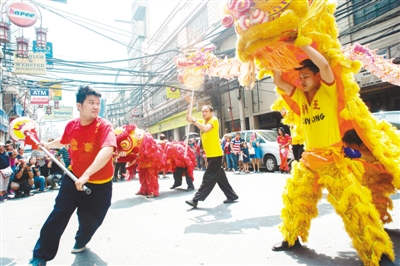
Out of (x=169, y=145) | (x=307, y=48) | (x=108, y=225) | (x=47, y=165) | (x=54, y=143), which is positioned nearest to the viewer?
(x=307, y=48)

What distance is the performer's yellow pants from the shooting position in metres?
1.94

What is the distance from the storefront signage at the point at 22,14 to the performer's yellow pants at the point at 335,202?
40.5 ft

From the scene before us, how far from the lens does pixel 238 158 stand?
11609mm

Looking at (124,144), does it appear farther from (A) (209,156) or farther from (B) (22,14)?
(B) (22,14)

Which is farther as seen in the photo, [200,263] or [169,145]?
[169,145]

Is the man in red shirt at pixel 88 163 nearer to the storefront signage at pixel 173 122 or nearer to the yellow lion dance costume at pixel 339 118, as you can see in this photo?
the yellow lion dance costume at pixel 339 118

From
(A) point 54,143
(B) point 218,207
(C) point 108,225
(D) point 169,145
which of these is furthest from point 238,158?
(A) point 54,143

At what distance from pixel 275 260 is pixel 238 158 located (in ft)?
30.4

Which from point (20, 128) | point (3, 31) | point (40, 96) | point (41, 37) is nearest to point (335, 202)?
point (20, 128)

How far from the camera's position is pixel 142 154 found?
6043mm

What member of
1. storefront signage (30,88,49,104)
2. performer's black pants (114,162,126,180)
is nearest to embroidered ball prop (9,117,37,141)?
performer's black pants (114,162,126,180)

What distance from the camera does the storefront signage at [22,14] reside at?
34.7ft

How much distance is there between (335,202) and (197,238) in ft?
5.31

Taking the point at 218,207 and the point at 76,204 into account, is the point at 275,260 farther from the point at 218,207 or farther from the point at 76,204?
the point at 218,207
